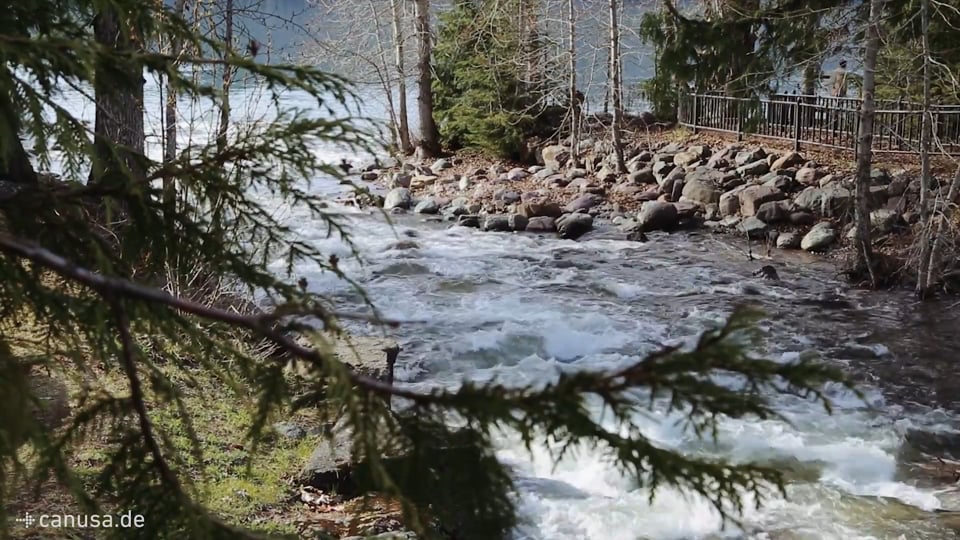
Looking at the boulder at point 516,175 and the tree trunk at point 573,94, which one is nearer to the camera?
the tree trunk at point 573,94

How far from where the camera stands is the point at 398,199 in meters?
18.0

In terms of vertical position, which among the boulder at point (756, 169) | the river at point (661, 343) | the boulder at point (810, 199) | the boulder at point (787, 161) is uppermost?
the boulder at point (787, 161)

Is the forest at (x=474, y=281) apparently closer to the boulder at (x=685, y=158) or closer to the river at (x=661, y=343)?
the river at (x=661, y=343)

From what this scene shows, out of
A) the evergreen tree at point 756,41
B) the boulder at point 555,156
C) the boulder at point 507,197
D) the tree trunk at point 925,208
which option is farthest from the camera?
the boulder at point 555,156

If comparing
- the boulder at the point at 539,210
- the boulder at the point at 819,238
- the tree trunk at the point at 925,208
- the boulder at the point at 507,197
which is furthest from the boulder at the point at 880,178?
the boulder at the point at 507,197

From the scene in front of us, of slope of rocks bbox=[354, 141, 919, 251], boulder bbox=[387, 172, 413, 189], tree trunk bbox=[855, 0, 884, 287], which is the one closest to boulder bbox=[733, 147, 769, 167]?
slope of rocks bbox=[354, 141, 919, 251]

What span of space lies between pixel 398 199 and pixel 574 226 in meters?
4.54

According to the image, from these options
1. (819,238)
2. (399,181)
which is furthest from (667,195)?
(399,181)

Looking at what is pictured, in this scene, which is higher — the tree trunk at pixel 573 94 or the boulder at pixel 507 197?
the tree trunk at pixel 573 94

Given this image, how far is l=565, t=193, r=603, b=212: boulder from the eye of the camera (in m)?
16.3

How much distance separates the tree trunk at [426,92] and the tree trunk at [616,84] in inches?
232

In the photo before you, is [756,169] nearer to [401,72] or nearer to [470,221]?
[470,221]

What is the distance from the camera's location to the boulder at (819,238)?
13.2 metres

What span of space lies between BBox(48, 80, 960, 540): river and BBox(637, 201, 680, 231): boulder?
0.55 meters
